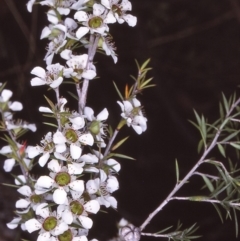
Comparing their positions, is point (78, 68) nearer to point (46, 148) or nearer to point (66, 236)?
point (46, 148)

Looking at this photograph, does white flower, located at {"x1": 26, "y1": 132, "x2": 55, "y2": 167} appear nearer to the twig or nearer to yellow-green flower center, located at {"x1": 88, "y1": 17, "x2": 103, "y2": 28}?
the twig

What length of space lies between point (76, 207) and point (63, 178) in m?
0.07

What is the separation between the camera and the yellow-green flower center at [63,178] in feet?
3.30

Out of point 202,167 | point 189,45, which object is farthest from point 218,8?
point 202,167

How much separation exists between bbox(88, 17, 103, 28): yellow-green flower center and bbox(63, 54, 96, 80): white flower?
6 centimetres

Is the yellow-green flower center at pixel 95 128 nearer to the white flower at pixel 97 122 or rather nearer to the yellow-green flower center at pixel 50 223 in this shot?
the white flower at pixel 97 122

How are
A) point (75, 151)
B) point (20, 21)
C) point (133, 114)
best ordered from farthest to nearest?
point (20, 21), point (133, 114), point (75, 151)

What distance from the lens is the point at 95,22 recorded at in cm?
102

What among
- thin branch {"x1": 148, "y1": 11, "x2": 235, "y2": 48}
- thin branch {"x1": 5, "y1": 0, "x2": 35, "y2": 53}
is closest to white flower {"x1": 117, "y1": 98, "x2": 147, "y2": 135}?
thin branch {"x1": 5, "y1": 0, "x2": 35, "y2": 53}

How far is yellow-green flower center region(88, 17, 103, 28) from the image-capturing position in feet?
3.34

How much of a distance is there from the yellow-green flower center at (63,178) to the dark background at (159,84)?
0.48 m

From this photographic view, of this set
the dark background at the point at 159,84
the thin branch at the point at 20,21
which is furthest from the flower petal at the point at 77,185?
the thin branch at the point at 20,21

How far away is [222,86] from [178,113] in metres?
0.21

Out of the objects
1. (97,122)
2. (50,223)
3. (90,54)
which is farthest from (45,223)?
(90,54)
